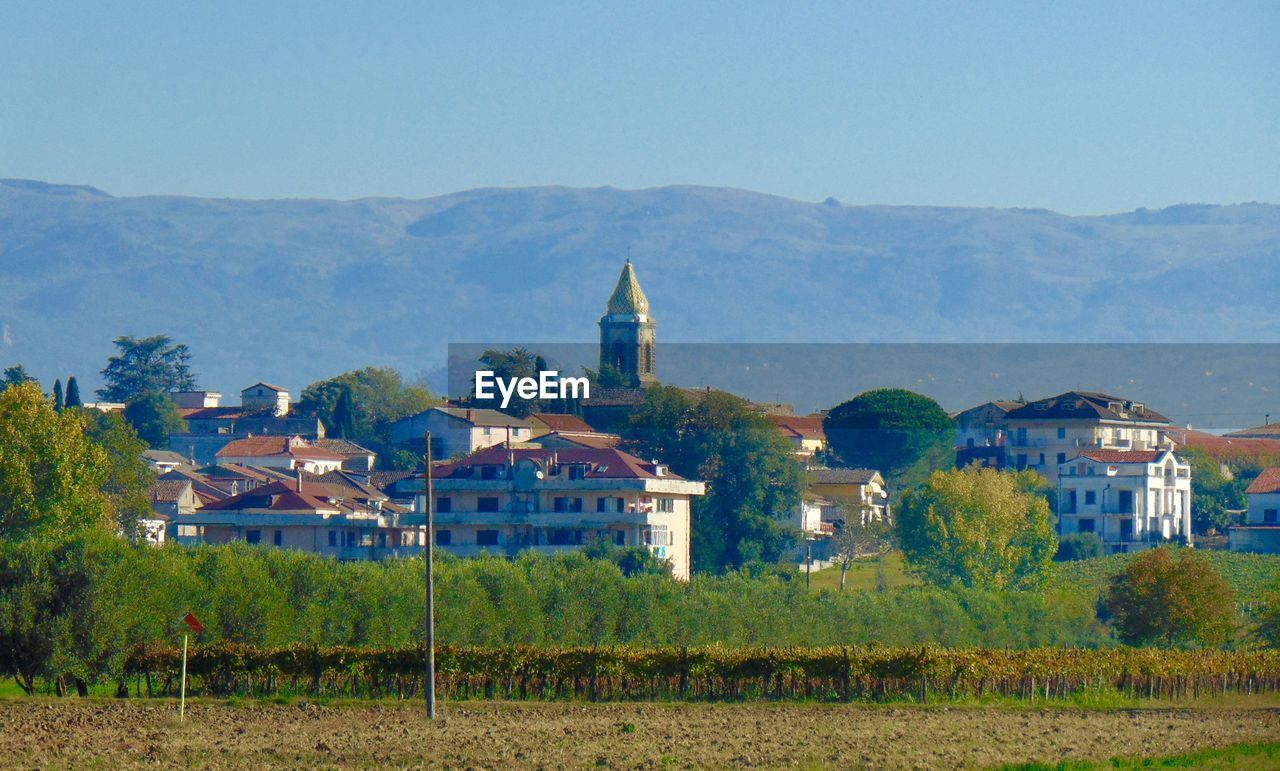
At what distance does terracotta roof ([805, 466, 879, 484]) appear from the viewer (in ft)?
493

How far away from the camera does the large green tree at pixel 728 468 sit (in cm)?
12706

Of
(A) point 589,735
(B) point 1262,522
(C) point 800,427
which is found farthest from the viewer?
(C) point 800,427

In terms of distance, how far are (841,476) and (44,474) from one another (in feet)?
241

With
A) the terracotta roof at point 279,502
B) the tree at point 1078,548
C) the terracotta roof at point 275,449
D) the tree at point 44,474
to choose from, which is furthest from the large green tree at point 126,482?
the tree at point 1078,548

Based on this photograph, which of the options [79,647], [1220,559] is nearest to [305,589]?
[79,647]

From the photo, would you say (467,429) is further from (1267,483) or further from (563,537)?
(1267,483)

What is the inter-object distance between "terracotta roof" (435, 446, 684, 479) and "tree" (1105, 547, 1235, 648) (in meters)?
33.2

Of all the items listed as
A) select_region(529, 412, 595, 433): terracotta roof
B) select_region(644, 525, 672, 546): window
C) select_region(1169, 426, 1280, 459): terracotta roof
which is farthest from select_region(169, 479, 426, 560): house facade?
select_region(1169, 426, 1280, 459): terracotta roof

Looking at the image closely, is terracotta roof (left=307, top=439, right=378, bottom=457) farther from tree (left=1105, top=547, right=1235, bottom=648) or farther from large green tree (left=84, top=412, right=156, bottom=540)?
tree (left=1105, top=547, right=1235, bottom=648)

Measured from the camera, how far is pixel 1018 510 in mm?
117812

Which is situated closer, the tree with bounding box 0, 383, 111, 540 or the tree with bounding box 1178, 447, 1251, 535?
the tree with bounding box 0, 383, 111, 540

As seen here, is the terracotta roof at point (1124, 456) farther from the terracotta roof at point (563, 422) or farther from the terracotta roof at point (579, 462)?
the terracotta roof at point (563, 422)

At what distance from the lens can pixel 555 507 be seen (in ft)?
391

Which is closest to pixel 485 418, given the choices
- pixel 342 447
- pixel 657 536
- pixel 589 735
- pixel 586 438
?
pixel 586 438
